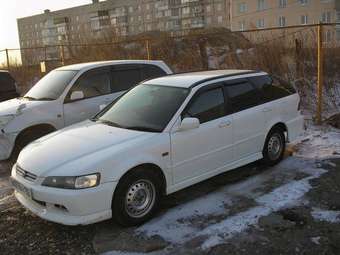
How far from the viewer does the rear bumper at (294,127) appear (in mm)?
6805

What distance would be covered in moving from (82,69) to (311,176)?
173 inches

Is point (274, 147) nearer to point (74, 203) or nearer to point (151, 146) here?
point (151, 146)

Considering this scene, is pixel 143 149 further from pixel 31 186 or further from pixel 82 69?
pixel 82 69

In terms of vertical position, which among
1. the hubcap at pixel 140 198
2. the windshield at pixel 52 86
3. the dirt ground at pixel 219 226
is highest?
the windshield at pixel 52 86

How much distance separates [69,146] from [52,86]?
129 inches

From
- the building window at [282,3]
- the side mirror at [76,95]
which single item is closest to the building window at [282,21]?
the building window at [282,3]

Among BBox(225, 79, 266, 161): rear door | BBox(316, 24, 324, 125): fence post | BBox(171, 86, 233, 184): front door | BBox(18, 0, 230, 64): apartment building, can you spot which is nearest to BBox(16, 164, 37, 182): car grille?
BBox(171, 86, 233, 184): front door

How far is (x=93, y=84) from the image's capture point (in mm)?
7957

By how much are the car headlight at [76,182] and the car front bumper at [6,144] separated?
306 cm

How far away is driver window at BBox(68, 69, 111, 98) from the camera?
7.80 metres

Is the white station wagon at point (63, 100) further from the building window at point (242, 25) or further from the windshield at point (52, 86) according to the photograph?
the building window at point (242, 25)

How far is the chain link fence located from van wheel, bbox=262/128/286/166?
3.41m

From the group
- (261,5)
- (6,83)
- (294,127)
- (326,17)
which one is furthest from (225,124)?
(261,5)

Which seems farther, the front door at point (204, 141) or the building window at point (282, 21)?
the building window at point (282, 21)
